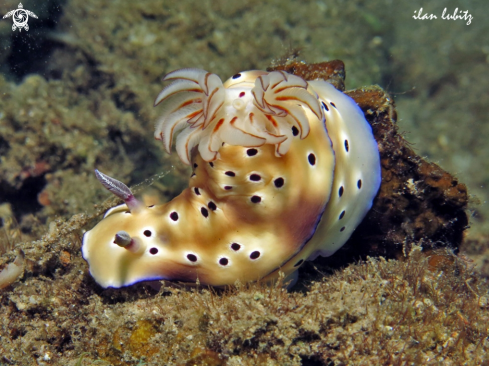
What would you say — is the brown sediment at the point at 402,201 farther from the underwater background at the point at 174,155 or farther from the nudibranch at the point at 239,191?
the nudibranch at the point at 239,191

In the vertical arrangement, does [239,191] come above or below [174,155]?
above

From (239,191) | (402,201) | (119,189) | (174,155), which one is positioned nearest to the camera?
(239,191)

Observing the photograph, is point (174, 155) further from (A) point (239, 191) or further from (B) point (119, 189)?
(A) point (239, 191)

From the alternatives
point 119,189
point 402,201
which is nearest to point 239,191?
point 119,189

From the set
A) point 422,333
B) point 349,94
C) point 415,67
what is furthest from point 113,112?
point 415,67

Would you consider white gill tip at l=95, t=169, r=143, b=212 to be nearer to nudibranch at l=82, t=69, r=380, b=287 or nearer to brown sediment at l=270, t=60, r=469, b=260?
nudibranch at l=82, t=69, r=380, b=287

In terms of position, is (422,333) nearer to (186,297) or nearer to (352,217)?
(352,217)
